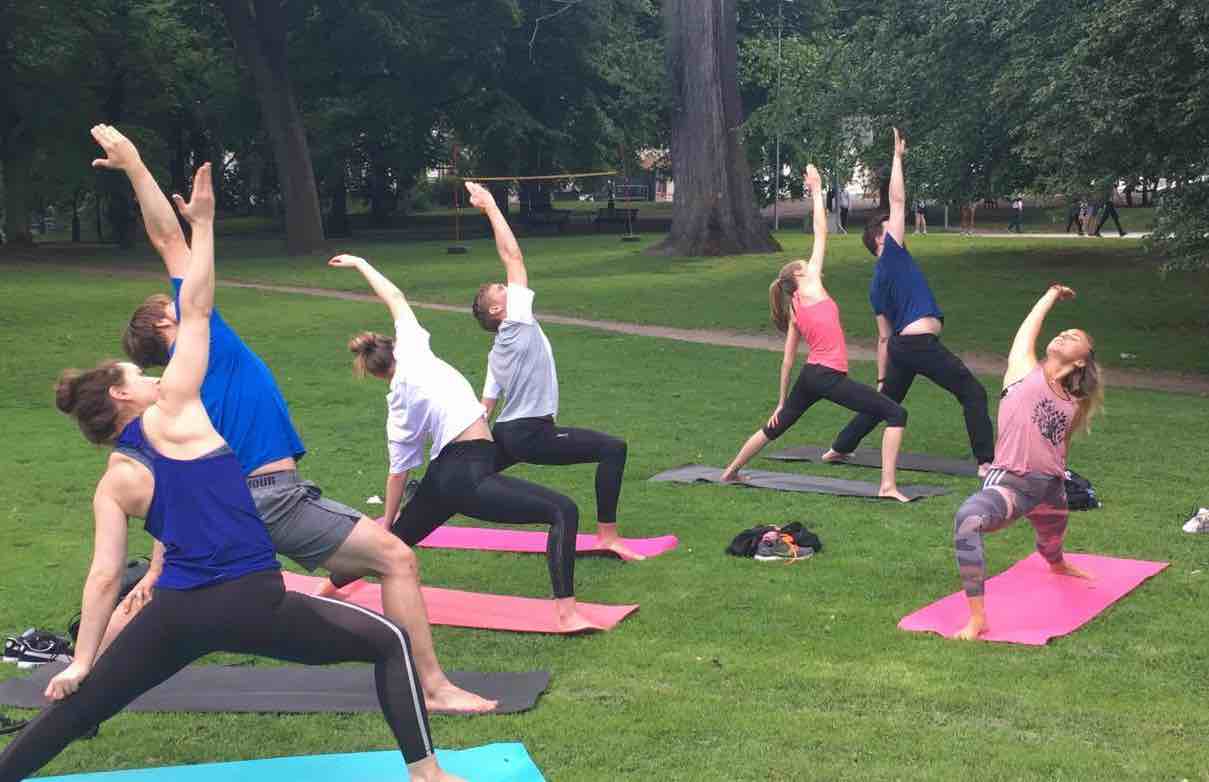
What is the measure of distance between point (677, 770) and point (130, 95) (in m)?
42.8

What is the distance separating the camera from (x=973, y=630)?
6.77 meters

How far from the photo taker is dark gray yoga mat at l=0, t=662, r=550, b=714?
6.05 metres

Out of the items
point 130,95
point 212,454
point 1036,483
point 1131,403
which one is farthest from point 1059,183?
point 130,95

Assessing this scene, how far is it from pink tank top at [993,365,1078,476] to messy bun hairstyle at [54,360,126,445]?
4.49 metres

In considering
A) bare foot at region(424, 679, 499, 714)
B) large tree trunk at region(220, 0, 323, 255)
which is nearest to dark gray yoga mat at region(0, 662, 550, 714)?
bare foot at region(424, 679, 499, 714)

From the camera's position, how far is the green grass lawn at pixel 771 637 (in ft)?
17.8

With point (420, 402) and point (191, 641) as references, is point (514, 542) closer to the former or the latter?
point (420, 402)

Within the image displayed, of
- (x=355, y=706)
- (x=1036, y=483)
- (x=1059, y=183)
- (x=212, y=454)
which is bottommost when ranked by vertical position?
(x=355, y=706)

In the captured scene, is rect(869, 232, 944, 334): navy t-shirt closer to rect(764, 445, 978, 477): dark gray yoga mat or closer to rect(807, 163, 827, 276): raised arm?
rect(807, 163, 827, 276): raised arm

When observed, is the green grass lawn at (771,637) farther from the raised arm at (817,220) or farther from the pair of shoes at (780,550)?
the raised arm at (817,220)

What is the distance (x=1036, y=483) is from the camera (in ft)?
23.6

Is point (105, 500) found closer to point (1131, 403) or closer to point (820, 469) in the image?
point (820, 469)

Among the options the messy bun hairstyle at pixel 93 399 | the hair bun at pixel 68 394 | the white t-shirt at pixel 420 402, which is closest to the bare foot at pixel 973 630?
the white t-shirt at pixel 420 402

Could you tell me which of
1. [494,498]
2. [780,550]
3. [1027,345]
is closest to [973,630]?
[1027,345]
